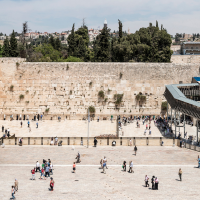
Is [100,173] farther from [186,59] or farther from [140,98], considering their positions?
[186,59]

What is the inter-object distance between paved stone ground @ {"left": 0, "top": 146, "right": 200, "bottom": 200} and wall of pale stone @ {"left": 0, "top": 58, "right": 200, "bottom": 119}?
1216cm

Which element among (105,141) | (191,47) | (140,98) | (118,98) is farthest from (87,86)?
(191,47)

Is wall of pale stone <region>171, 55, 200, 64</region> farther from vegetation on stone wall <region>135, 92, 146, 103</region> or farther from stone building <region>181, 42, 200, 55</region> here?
stone building <region>181, 42, 200, 55</region>

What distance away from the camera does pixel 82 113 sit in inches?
1542

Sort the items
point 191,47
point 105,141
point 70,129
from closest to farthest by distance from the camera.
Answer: point 105,141, point 70,129, point 191,47

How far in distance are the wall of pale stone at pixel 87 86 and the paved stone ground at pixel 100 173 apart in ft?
39.9

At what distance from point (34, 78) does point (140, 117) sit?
1253 cm

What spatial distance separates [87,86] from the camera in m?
39.3

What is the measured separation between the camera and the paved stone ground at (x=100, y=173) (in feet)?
58.9

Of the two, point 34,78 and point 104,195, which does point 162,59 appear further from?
point 104,195

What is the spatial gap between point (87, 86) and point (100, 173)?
18.9 metres

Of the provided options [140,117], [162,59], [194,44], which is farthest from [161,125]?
[194,44]

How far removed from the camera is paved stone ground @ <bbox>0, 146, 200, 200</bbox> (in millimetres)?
17953

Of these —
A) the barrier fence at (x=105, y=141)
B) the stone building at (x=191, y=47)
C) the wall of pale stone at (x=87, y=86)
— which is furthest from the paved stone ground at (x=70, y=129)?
the stone building at (x=191, y=47)
